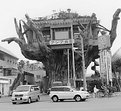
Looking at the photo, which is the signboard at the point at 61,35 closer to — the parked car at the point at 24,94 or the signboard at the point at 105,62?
the signboard at the point at 105,62

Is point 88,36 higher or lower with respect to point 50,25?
lower

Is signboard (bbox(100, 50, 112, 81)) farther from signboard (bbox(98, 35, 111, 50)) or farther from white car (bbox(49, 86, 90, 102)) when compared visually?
white car (bbox(49, 86, 90, 102))

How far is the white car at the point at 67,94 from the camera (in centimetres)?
2754

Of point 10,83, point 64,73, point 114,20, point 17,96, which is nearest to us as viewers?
point 17,96

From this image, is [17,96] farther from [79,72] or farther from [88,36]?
[79,72]

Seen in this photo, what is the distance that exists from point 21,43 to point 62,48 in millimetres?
7960

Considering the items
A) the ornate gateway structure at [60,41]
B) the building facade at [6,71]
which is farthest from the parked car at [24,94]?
the building facade at [6,71]

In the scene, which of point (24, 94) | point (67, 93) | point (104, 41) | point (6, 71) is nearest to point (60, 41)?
point (104, 41)

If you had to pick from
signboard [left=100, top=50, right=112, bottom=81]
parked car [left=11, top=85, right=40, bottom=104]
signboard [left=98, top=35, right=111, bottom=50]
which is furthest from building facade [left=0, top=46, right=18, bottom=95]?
parked car [left=11, top=85, right=40, bottom=104]

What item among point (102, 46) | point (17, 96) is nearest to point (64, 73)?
point (102, 46)

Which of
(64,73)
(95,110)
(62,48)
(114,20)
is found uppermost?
(114,20)

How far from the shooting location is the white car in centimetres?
2754

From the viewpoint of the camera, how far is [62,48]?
5084cm

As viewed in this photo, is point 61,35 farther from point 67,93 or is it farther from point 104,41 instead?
point 67,93
